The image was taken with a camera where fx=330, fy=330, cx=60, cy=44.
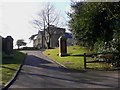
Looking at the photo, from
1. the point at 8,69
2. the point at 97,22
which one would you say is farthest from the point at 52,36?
the point at 8,69

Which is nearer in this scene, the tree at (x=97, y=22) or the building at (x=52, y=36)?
the tree at (x=97, y=22)

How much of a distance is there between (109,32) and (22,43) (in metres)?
71.2

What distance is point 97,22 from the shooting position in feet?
99.1

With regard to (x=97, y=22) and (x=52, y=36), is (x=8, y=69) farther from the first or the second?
(x=52, y=36)

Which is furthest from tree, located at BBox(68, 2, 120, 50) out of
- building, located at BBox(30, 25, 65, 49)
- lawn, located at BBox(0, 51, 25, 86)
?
building, located at BBox(30, 25, 65, 49)

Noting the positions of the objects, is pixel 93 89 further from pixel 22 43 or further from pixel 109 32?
pixel 22 43

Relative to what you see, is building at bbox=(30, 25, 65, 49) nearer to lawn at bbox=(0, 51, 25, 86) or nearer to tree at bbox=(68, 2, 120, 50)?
tree at bbox=(68, 2, 120, 50)

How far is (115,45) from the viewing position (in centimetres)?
2555

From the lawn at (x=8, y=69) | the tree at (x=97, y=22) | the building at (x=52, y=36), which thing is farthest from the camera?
the building at (x=52, y=36)

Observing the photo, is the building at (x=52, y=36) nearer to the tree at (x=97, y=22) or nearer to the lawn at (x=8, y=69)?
the tree at (x=97, y=22)

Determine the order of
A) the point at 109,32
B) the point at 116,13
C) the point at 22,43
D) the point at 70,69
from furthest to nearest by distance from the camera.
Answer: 1. the point at 22,43
2. the point at 109,32
3. the point at 116,13
4. the point at 70,69

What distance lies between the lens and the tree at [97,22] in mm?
28266

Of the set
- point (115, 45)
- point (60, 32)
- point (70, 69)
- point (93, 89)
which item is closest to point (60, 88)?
point (93, 89)

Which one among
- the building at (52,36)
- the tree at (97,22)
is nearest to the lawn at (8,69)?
the tree at (97,22)
